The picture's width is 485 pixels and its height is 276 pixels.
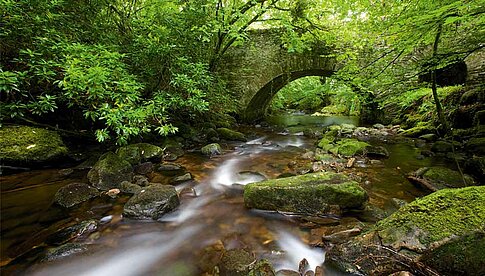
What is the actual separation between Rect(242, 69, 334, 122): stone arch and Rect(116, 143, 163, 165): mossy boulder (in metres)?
6.09

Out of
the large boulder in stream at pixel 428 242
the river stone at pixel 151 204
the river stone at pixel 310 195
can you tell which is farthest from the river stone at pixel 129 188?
the large boulder in stream at pixel 428 242

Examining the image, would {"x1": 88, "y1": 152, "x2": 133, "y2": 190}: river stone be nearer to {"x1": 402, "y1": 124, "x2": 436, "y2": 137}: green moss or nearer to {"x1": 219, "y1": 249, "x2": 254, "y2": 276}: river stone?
{"x1": 219, "y1": 249, "x2": 254, "y2": 276}: river stone

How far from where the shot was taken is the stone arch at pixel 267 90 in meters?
9.66

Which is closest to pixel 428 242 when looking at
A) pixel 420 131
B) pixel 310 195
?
pixel 310 195

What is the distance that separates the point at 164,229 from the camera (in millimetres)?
2547

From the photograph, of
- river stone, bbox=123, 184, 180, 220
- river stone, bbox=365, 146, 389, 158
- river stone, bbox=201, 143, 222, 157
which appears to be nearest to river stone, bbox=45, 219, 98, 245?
river stone, bbox=123, 184, 180, 220

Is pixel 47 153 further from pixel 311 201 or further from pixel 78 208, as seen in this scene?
pixel 311 201

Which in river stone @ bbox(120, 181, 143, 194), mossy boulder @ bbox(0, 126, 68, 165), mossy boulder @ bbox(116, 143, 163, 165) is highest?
mossy boulder @ bbox(0, 126, 68, 165)

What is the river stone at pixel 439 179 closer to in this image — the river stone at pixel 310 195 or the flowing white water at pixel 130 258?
the river stone at pixel 310 195

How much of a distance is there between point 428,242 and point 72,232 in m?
2.83

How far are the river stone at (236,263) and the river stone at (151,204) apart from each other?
1.10 m

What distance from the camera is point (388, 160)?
493 centimetres

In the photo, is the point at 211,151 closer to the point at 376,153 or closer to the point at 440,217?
the point at 376,153

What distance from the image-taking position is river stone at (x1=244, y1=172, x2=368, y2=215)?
265 centimetres
